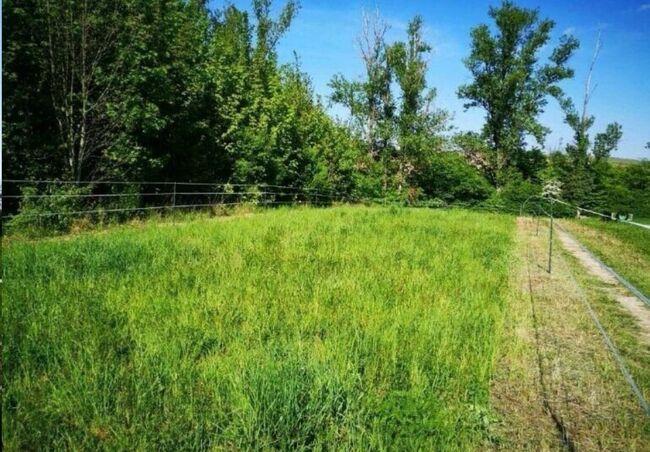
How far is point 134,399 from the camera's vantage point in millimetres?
3186

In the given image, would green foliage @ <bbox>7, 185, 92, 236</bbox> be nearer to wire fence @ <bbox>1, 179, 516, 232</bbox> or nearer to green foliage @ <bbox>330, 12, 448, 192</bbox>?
wire fence @ <bbox>1, 179, 516, 232</bbox>

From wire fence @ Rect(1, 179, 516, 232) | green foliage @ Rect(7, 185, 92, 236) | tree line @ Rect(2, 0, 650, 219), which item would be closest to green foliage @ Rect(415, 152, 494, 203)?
tree line @ Rect(2, 0, 650, 219)

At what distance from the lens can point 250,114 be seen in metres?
21.6

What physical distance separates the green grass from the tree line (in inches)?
258

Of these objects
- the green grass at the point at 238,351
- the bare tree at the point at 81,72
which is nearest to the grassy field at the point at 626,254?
the green grass at the point at 238,351

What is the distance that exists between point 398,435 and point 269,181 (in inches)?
825

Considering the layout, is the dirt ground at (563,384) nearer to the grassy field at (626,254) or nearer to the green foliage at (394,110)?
the grassy field at (626,254)

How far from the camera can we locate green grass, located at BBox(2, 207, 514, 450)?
2.99 metres

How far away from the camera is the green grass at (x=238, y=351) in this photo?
299 centimetres

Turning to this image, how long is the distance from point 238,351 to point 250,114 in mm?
19273

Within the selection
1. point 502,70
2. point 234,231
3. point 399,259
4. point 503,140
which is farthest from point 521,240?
point 502,70

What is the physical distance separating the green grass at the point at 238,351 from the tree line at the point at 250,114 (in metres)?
6.55

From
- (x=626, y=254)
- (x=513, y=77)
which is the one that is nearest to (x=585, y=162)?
(x=513, y=77)

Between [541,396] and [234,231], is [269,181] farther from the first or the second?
[541,396]
